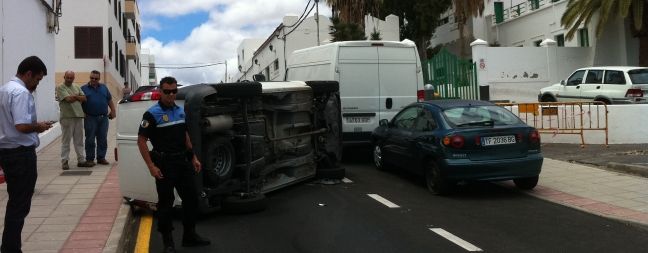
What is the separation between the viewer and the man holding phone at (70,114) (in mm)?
9977

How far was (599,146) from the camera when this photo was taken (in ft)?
45.0

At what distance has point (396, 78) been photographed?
11.5 m

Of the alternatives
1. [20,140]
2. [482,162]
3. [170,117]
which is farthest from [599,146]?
[20,140]

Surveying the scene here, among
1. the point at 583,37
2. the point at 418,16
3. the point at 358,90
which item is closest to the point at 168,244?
the point at 358,90

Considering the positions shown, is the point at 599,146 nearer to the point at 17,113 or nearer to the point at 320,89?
the point at 320,89

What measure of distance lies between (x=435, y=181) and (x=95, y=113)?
6047 mm

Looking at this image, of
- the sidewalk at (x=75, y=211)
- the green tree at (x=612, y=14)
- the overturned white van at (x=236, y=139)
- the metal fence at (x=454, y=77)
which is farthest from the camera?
the metal fence at (x=454, y=77)

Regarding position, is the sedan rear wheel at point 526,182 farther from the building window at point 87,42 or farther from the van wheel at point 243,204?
the building window at point 87,42

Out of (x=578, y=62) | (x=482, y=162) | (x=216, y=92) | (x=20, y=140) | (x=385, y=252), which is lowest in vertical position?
(x=385, y=252)

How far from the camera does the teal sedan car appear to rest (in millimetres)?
8203

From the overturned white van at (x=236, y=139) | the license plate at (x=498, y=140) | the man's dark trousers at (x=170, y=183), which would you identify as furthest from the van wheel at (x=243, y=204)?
the license plate at (x=498, y=140)

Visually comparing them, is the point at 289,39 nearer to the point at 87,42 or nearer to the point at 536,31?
the point at 87,42

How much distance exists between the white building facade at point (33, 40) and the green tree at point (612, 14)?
58.9 ft

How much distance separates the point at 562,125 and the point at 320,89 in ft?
26.1
